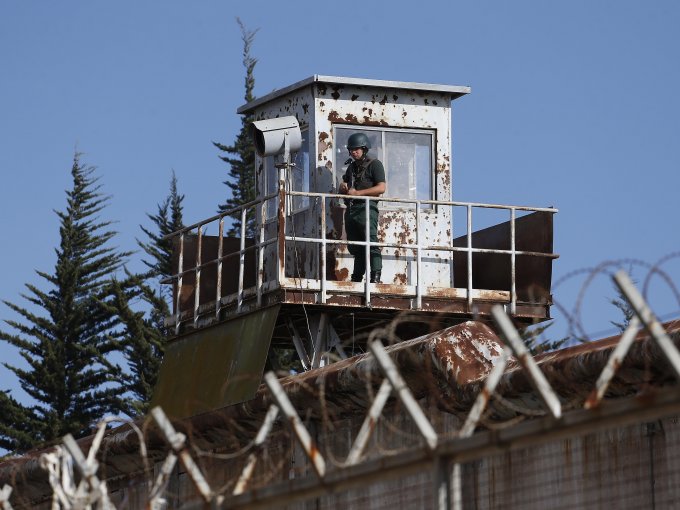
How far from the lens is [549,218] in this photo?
22.7 metres

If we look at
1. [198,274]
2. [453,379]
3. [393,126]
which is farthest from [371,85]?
[453,379]

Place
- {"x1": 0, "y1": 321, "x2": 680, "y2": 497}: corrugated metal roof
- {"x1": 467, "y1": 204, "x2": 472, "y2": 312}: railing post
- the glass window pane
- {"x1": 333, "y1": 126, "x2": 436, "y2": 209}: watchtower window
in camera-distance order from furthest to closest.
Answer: the glass window pane < {"x1": 333, "y1": 126, "x2": 436, "y2": 209}: watchtower window < {"x1": 467, "y1": 204, "x2": 472, "y2": 312}: railing post < {"x1": 0, "y1": 321, "x2": 680, "y2": 497}: corrugated metal roof

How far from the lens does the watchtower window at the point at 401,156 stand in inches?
901

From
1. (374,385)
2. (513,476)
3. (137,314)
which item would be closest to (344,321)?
(374,385)

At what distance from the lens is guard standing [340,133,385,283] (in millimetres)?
21500

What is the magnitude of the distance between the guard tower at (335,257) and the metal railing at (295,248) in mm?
23

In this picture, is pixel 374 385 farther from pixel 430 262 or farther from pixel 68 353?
pixel 68 353

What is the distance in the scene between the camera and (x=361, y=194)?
2142cm

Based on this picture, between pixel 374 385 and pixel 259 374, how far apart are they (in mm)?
4935

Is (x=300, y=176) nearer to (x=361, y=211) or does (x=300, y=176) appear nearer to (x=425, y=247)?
(x=361, y=211)

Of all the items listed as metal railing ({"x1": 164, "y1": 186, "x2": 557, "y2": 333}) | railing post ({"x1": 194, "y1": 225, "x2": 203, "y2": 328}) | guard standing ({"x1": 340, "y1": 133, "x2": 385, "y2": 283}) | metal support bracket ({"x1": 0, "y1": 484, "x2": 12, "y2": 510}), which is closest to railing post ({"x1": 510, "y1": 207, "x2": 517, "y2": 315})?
metal railing ({"x1": 164, "y1": 186, "x2": 557, "y2": 333})

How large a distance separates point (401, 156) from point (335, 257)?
5.53ft

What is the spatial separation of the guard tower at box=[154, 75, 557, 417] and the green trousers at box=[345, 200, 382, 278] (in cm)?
31

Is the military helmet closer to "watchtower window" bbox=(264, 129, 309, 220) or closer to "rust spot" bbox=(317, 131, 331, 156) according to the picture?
"rust spot" bbox=(317, 131, 331, 156)
